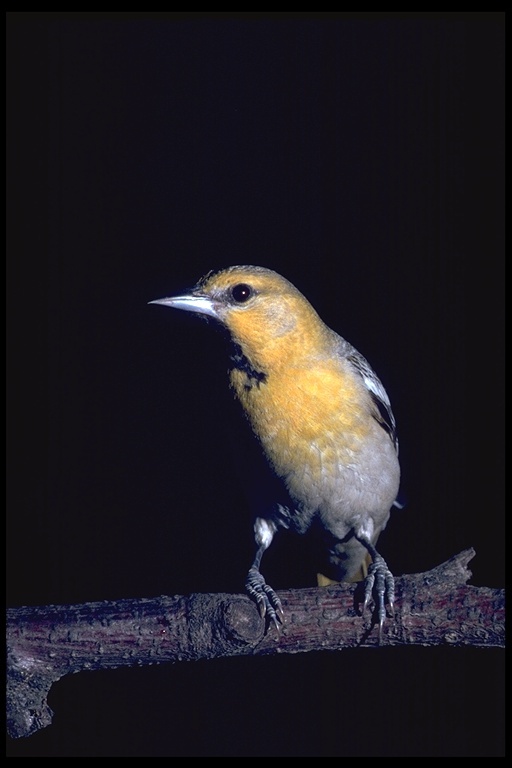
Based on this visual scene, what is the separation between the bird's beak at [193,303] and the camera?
466cm

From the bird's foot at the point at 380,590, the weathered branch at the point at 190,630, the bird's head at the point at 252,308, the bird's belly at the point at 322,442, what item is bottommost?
the weathered branch at the point at 190,630

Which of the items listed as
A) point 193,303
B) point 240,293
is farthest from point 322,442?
point 193,303

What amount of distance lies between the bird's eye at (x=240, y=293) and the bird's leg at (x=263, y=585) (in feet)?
4.97

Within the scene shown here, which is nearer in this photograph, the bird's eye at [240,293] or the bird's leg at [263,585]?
the bird's leg at [263,585]

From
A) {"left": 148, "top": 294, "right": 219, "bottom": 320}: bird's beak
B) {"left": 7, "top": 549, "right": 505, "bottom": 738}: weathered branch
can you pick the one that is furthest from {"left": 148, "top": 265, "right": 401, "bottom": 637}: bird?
{"left": 7, "top": 549, "right": 505, "bottom": 738}: weathered branch

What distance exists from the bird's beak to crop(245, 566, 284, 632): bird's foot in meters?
1.63

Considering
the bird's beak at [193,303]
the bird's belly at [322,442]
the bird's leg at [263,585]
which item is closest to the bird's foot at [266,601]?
the bird's leg at [263,585]

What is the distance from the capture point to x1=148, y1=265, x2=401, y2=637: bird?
4.70 m

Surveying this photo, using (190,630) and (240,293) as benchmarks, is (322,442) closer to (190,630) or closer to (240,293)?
(240,293)

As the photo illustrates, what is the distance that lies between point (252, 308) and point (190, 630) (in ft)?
6.22

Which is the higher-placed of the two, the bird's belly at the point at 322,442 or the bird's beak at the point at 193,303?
the bird's beak at the point at 193,303

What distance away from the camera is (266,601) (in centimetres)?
449

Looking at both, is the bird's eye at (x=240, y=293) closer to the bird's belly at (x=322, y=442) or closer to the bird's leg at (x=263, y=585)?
the bird's belly at (x=322, y=442)

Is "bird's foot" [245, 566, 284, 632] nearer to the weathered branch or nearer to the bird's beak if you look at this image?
the weathered branch
